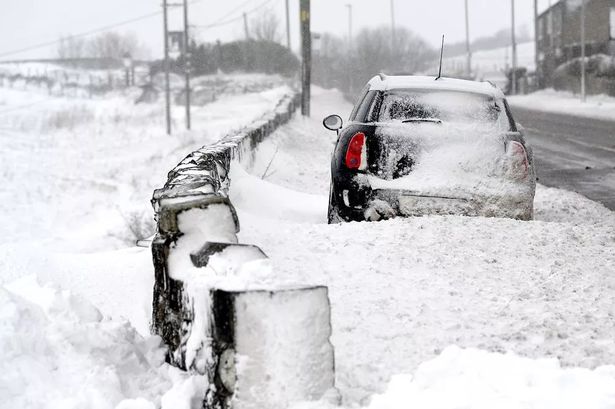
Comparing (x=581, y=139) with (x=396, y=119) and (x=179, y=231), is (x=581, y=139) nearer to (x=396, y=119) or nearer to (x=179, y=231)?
(x=396, y=119)

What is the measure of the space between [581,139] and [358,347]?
58.0ft

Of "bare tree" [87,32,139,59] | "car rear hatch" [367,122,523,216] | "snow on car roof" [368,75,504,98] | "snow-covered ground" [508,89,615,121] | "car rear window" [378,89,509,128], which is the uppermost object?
"bare tree" [87,32,139,59]

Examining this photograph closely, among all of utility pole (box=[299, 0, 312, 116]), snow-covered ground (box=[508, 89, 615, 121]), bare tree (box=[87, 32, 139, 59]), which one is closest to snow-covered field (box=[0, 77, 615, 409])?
utility pole (box=[299, 0, 312, 116])

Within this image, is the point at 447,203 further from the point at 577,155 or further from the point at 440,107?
the point at 577,155

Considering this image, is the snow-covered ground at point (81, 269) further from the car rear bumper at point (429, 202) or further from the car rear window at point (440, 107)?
the car rear window at point (440, 107)

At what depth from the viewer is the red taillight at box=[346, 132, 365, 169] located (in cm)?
685

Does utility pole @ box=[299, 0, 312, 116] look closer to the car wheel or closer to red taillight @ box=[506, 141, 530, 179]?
the car wheel

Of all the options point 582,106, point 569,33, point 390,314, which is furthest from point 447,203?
point 569,33

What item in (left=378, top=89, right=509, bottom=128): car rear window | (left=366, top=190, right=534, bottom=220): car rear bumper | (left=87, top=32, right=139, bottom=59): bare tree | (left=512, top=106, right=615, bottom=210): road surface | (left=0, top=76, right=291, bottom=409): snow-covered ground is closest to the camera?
(left=0, top=76, right=291, bottom=409): snow-covered ground

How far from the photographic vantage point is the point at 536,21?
2292 inches

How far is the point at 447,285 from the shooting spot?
474cm

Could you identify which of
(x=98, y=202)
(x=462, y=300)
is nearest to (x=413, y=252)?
(x=462, y=300)

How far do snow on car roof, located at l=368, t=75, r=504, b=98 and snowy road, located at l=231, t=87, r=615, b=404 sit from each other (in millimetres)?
1598

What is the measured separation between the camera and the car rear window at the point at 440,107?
7051 mm
